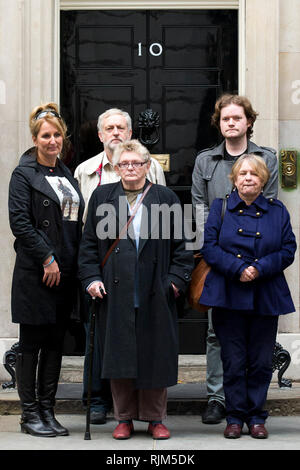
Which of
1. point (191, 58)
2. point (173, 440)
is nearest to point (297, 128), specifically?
point (191, 58)

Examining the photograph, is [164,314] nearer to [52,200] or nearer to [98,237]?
[98,237]

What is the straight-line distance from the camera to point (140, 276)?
5.75 meters

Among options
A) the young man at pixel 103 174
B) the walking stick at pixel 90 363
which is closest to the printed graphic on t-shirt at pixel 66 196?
the young man at pixel 103 174

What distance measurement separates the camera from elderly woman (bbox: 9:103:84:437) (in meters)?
5.83

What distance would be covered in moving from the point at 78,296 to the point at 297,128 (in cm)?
253

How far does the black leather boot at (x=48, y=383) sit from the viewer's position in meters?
5.94

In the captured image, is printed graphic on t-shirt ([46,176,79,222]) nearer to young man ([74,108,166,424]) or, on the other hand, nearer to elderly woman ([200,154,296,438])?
young man ([74,108,166,424])

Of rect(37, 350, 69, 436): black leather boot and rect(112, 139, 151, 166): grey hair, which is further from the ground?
rect(112, 139, 151, 166): grey hair

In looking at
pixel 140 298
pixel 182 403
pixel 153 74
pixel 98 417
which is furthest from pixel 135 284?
pixel 153 74

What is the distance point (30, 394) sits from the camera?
5.91m

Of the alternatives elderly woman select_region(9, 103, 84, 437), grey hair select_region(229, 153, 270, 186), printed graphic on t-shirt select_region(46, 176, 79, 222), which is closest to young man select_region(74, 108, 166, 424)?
printed graphic on t-shirt select_region(46, 176, 79, 222)

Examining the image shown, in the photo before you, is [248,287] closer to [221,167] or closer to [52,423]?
[221,167]

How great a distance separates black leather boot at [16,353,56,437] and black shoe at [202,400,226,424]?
113 cm

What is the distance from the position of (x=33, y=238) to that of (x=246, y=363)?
155cm
